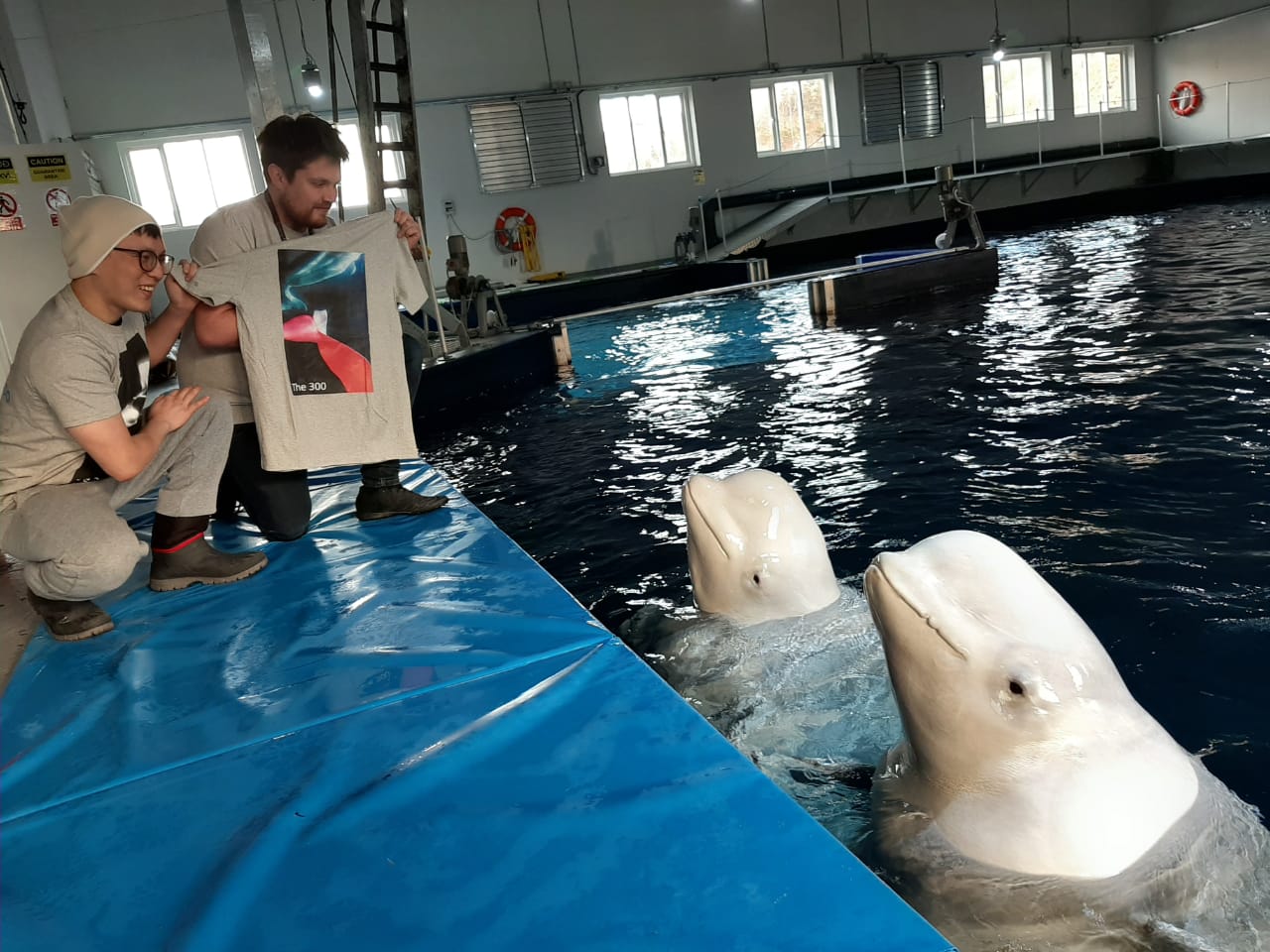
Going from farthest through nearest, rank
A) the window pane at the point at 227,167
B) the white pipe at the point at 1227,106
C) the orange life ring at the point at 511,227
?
the white pipe at the point at 1227,106, the orange life ring at the point at 511,227, the window pane at the point at 227,167

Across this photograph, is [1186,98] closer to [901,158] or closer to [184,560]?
[901,158]

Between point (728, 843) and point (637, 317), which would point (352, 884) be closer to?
point (728, 843)

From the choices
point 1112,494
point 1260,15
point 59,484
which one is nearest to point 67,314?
point 59,484

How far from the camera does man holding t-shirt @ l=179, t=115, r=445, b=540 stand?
132 inches

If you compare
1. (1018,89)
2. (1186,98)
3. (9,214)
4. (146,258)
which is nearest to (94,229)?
A: (146,258)

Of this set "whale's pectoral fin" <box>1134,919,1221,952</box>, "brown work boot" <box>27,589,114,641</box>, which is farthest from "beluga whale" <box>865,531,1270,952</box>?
"brown work boot" <box>27,589,114,641</box>

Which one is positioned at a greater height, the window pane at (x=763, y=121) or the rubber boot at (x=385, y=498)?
the window pane at (x=763, y=121)

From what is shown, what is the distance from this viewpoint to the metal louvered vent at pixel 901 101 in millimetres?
20547

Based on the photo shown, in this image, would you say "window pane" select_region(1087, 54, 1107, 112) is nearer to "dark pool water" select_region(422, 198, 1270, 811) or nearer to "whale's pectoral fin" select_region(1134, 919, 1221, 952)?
"dark pool water" select_region(422, 198, 1270, 811)

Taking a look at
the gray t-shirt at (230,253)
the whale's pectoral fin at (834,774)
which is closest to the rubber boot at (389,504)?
the gray t-shirt at (230,253)

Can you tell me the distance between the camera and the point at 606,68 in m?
18.2

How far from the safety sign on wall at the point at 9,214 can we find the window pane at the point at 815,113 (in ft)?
54.9

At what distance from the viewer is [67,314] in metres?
2.78

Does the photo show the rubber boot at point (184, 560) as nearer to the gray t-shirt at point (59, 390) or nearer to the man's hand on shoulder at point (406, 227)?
the gray t-shirt at point (59, 390)
